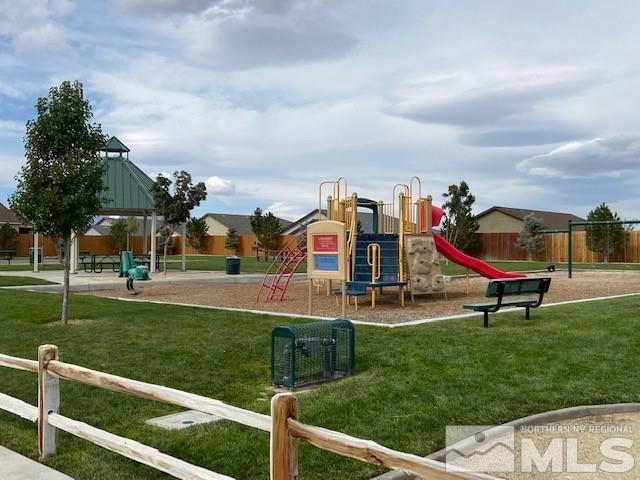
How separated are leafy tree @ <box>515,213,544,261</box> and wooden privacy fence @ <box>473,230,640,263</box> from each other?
0.48 meters

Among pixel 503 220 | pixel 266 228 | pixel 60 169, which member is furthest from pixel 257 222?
pixel 60 169

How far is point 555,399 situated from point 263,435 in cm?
296

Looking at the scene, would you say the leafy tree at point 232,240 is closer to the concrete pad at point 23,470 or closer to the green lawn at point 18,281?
the green lawn at point 18,281

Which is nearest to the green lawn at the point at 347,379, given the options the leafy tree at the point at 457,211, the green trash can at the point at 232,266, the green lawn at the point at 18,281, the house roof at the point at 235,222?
the green lawn at the point at 18,281

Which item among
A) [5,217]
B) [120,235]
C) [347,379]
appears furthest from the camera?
[120,235]

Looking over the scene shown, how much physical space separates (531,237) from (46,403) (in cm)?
4625

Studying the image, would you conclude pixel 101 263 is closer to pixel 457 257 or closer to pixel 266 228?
pixel 457 257

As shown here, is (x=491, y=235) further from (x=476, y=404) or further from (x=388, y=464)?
(x=388, y=464)

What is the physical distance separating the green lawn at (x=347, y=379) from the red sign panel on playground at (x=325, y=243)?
85.7 inches

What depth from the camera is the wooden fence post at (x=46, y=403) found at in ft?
17.7

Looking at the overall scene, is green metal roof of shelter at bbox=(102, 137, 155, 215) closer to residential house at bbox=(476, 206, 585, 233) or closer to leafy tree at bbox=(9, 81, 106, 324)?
leafy tree at bbox=(9, 81, 106, 324)

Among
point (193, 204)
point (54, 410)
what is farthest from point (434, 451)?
point (193, 204)

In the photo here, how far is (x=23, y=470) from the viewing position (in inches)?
197

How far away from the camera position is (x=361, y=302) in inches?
659
